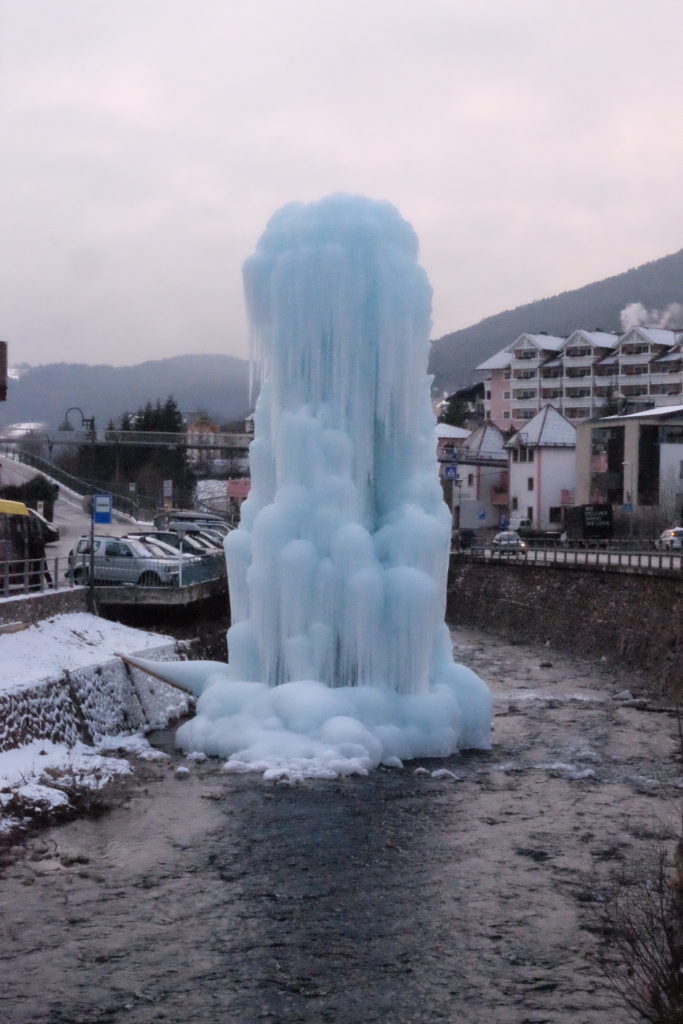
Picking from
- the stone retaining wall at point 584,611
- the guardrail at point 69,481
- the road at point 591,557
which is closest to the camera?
the stone retaining wall at point 584,611

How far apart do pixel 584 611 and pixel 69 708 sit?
2281 cm

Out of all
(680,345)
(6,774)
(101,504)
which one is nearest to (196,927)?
(6,774)

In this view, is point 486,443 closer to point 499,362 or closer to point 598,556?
point 499,362

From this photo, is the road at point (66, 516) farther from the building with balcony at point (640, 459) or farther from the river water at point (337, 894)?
the building with balcony at point (640, 459)

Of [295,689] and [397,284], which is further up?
[397,284]

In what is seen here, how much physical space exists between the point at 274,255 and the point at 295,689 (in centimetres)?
827

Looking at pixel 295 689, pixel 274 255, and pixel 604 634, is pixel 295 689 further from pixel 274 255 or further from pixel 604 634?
pixel 604 634

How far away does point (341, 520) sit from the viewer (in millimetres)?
21625

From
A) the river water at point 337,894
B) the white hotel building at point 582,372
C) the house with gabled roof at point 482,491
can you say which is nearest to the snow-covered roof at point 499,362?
the white hotel building at point 582,372

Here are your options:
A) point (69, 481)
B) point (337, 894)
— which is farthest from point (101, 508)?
point (69, 481)

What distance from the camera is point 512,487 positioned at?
86625 millimetres

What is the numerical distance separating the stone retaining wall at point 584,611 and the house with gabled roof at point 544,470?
3061 centimetres

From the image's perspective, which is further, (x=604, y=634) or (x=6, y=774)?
(x=604, y=634)

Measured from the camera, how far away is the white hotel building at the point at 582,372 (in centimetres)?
10681
